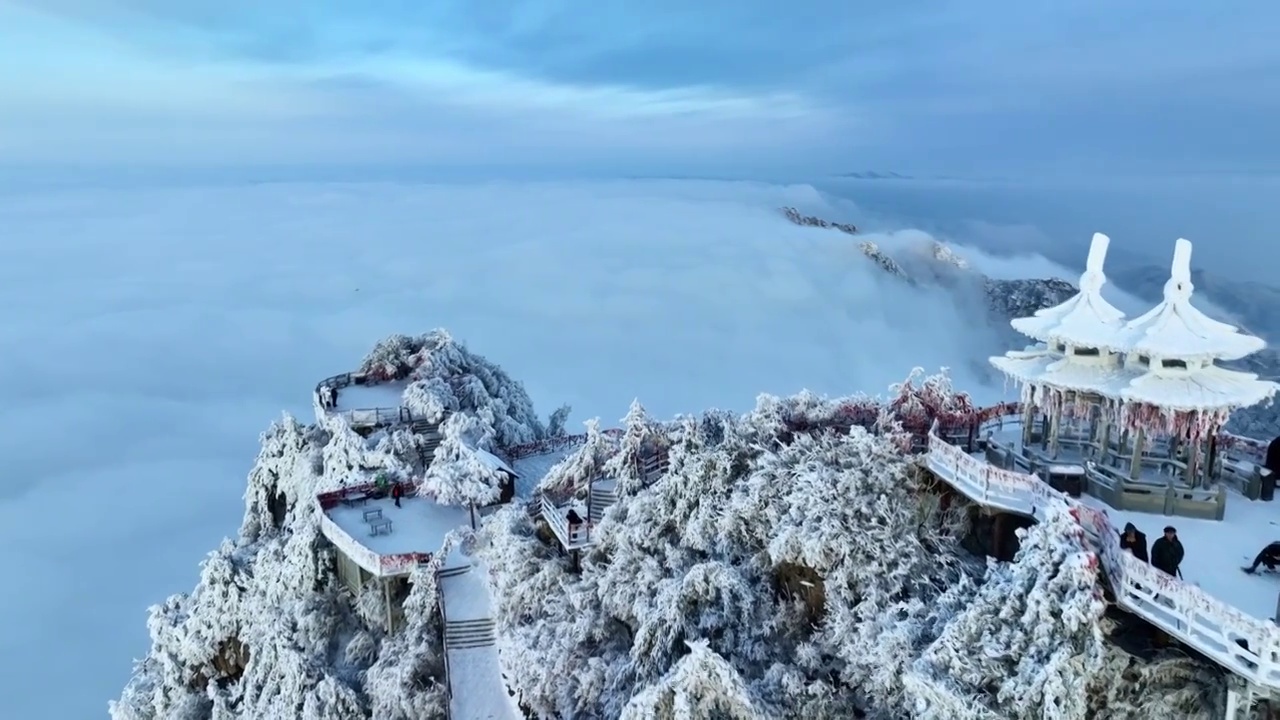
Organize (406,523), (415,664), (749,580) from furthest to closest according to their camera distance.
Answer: (406,523), (415,664), (749,580)

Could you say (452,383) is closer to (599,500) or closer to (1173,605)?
(599,500)

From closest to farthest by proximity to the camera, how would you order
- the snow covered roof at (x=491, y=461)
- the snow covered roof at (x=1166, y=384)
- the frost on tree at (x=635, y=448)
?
the snow covered roof at (x=1166, y=384) → the frost on tree at (x=635, y=448) → the snow covered roof at (x=491, y=461)

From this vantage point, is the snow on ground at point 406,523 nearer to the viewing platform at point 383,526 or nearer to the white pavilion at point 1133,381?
the viewing platform at point 383,526

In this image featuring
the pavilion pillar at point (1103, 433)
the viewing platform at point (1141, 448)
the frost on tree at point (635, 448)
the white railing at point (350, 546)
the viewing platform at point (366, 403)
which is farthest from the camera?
the viewing platform at point (366, 403)

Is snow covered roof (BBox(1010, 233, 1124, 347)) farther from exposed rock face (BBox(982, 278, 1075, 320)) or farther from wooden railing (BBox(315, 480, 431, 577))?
exposed rock face (BBox(982, 278, 1075, 320))

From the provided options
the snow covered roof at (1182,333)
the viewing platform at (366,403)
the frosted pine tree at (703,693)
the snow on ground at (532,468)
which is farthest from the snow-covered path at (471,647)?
the snow covered roof at (1182,333)

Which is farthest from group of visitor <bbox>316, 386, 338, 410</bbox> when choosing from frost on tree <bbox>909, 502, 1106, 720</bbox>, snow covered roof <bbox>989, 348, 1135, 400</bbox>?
frost on tree <bbox>909, 502, 1106, 720</bbox>

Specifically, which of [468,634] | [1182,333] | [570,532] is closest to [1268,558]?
[1182,333]
